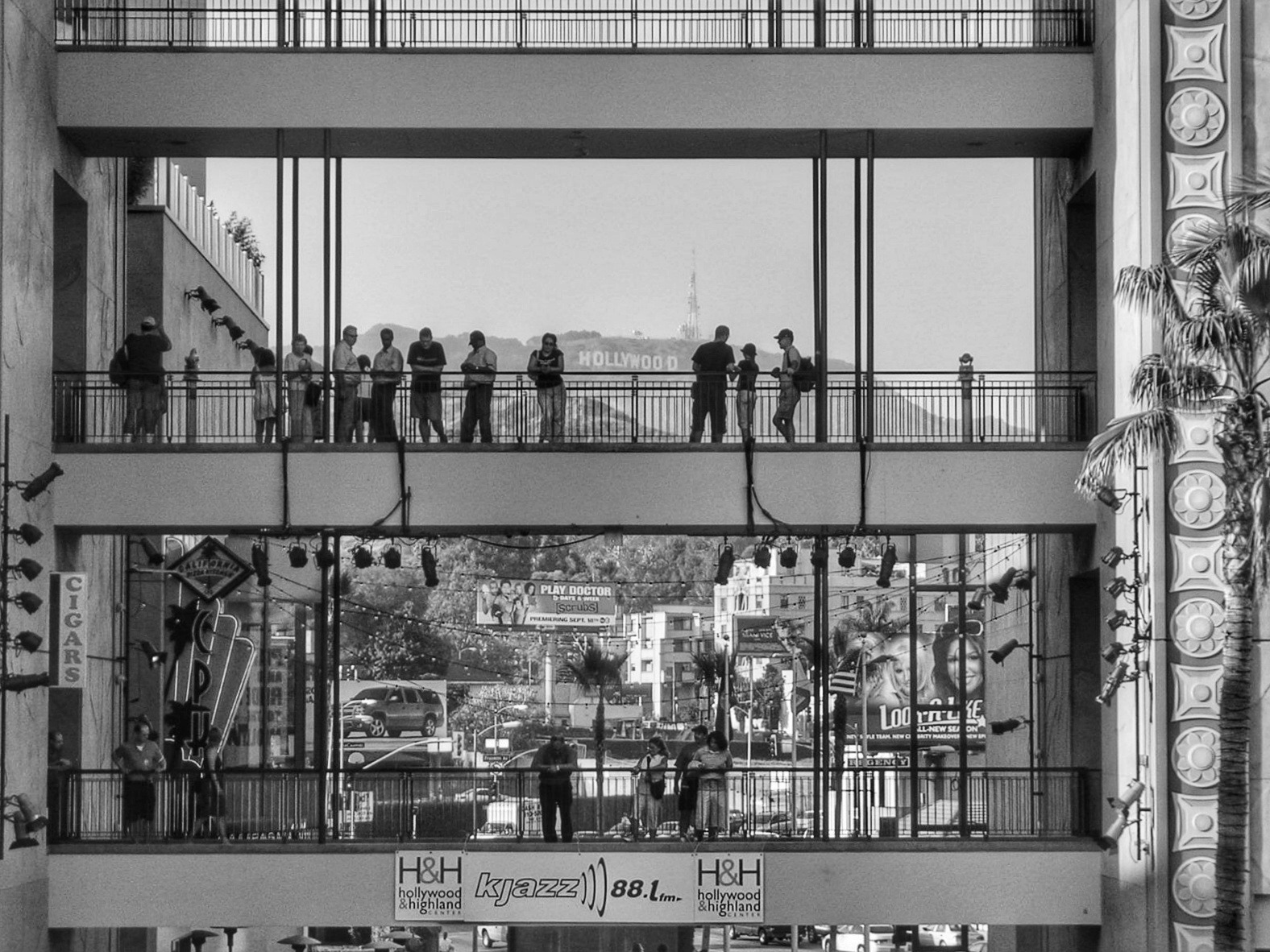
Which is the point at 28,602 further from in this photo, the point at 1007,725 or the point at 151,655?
the point at 1007,725

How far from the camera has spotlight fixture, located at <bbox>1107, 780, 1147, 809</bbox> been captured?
25.2 metres

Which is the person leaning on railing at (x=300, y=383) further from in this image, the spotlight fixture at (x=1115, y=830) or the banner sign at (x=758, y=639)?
the banner sign at (x=758, y=639)

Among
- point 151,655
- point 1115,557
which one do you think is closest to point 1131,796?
point 1115,557

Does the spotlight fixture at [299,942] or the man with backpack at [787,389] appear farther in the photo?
the spotlight fixture at [299,942]

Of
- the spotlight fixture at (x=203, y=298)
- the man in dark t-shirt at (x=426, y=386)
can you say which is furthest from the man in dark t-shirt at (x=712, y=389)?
the spotlight fixture at (x=203, y=298)

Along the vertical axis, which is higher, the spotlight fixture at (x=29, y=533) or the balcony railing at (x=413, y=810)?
the spotlight fixture at (x=29, y=533)

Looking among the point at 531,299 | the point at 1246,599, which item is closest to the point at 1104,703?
the point at 1246,599

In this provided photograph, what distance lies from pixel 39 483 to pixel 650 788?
889cm

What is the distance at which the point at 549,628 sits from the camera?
7156 centimetres

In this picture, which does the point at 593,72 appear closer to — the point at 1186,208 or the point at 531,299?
the point at 1186,208

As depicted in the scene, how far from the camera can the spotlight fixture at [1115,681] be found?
25.3 metres

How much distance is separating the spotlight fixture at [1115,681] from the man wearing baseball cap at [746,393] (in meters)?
5.61

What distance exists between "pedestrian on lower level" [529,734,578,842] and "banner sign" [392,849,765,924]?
44cm

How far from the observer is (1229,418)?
2233 centimetres
